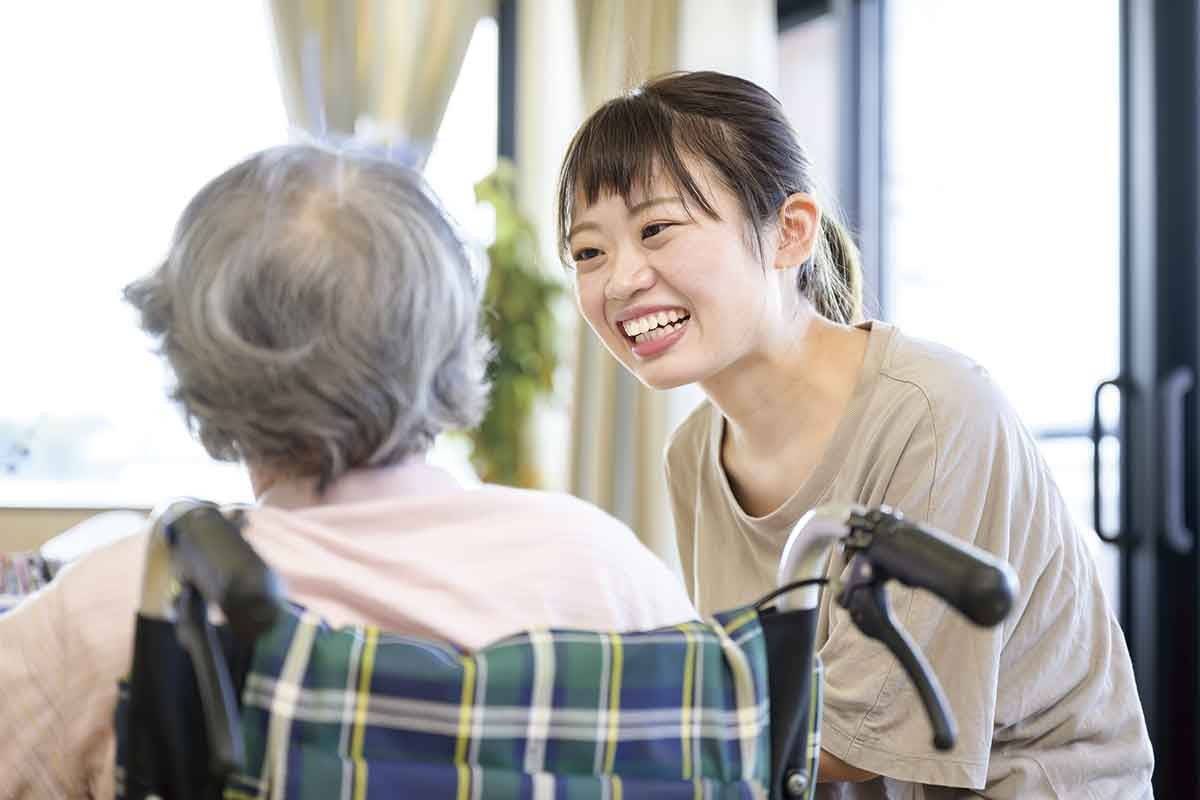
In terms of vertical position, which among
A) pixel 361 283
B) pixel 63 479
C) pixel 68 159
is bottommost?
pixel 63 479

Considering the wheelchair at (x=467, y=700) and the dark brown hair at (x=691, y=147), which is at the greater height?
the dark brown hair at (x=691, y=147)

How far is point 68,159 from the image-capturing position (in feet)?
12.5

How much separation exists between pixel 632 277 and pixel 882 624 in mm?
644

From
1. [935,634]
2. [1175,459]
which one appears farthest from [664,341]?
[1175,459]

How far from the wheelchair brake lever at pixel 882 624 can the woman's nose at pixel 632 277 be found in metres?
0.60

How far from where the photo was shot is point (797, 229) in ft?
4.82

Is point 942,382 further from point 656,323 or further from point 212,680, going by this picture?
point 212,680

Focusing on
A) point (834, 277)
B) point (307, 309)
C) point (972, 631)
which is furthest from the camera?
point (834, 277)

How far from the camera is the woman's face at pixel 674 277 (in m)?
1.38

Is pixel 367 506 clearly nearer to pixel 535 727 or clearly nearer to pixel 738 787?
pixel 535 727

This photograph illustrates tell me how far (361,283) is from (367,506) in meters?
0.15

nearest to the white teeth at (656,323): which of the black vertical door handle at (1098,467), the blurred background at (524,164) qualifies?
the black vertical door handle at (1098,467)

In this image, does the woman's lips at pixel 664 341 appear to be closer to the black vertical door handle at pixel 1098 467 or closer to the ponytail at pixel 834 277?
the ponytail at pixel 834 277

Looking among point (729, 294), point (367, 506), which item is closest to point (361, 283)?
point (367, 506)
